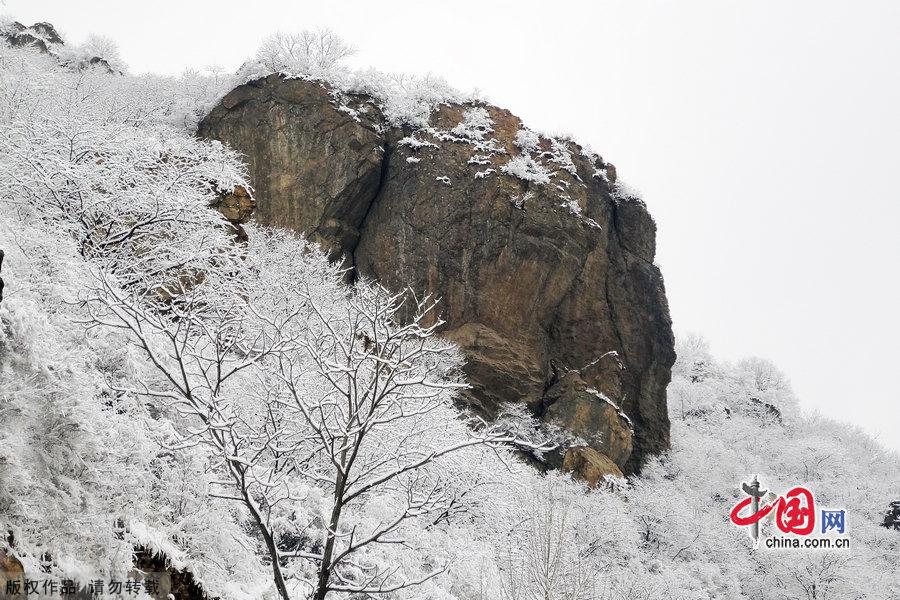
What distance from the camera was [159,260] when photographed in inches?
491

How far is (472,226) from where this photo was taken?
105 feet

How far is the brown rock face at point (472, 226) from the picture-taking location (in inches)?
1228

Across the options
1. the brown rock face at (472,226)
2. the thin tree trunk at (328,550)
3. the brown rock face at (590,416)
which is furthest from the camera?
the brown rock face at (472,226)

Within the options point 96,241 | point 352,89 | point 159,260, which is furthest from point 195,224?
point 352,89

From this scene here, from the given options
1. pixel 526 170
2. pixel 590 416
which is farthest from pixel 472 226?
pixel 590 416

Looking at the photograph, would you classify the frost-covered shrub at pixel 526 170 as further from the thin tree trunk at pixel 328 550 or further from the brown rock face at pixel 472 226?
the thin tree trunk at pixel 328 550

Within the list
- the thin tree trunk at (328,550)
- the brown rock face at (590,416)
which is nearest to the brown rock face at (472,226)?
the brown rock face at (590,416)

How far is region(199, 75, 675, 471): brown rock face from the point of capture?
3119 centimetres

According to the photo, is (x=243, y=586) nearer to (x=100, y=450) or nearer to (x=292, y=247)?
(x=100, y=450)

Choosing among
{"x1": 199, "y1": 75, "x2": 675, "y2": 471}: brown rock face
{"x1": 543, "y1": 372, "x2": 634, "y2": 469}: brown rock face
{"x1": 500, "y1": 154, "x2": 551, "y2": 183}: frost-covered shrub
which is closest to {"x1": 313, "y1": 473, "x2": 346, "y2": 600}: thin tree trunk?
{"x1": 199, "y1": 75, "x2": 675, "y2": 471}: brown rock face

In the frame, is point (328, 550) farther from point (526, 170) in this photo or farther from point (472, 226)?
point (526, 170)

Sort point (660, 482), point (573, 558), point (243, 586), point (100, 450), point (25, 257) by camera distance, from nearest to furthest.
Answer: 1. point (100, 450)
2. point (243, 586)
3. point (25, 257)
4. point (573, 558)
5. point (660, 482)

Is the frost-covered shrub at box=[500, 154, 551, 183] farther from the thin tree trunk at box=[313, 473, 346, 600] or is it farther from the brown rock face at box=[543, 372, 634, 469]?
the thin tree trunk at box=[313, 473, 346, 600]

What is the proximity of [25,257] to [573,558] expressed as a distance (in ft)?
52.0
